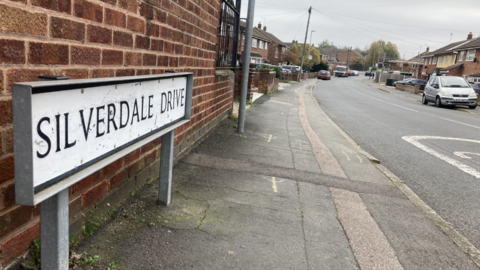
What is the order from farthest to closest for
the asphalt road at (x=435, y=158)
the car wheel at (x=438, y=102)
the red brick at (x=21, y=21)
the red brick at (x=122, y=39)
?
the car wheel at (x=438, y=102) < the asphalt road at (x=435, y=158) < the red brick at (x=122, y=39) < the red brick at (x=21, y=21)

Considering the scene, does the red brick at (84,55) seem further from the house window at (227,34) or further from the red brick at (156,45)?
the house window at (227,34)

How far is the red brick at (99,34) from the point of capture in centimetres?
226

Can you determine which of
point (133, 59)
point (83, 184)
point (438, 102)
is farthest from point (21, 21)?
point (438, 102)

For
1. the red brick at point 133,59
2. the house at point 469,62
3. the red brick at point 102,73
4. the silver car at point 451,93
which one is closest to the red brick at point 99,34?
the red brick at point 102,73

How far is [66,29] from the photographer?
6.64 ft

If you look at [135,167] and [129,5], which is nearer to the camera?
[129,5]

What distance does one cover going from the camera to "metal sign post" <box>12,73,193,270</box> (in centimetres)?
124

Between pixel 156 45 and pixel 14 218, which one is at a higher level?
pixel 156 45

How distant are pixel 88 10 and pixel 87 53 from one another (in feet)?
0.86

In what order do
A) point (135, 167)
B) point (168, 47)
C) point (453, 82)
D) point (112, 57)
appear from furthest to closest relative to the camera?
point (453, 82) → point (168, 47) → point (135, 167) → point (112, 57)

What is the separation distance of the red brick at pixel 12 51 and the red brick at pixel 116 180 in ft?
4.42

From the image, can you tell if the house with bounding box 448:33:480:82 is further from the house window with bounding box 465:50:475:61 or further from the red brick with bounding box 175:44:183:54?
the red brick with bounding box 175:44:183:54

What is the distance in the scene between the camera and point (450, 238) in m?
3.38

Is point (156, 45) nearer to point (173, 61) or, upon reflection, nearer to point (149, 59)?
point (149, 59)
